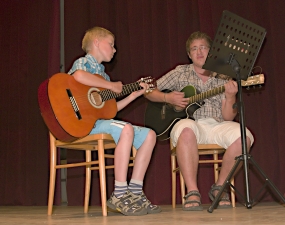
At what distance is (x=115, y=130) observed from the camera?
2457 mm

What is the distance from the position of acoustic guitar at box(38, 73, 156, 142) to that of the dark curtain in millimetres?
1304

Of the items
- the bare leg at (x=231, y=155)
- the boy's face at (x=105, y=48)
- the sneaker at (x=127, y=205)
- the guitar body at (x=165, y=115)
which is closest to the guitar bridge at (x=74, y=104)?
the boy's face at (x=105, y=48)

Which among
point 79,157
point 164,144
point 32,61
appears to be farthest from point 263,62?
point 32,61

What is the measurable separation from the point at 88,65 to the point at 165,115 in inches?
27.6

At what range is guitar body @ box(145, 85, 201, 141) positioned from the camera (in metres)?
2.98

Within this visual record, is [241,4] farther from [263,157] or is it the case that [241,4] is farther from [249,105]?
[263,157]

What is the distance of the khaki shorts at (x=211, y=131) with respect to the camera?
2.72m

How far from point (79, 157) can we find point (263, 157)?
1.65 m

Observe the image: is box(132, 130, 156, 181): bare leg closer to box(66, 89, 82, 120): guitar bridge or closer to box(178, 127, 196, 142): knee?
box(178, 127, 196, 142): knee

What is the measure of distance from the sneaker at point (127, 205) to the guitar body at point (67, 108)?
1.38ft

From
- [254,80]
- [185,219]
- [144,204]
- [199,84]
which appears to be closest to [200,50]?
[199,84]

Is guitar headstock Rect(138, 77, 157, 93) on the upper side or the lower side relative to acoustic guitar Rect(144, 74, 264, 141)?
upper

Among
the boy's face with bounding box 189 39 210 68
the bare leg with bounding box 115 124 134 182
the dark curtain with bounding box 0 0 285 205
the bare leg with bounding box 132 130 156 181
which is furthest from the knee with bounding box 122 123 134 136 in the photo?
the dark curtain with bounding box 0 0 285 205

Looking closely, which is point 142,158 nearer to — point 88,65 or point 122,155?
point 122,155
